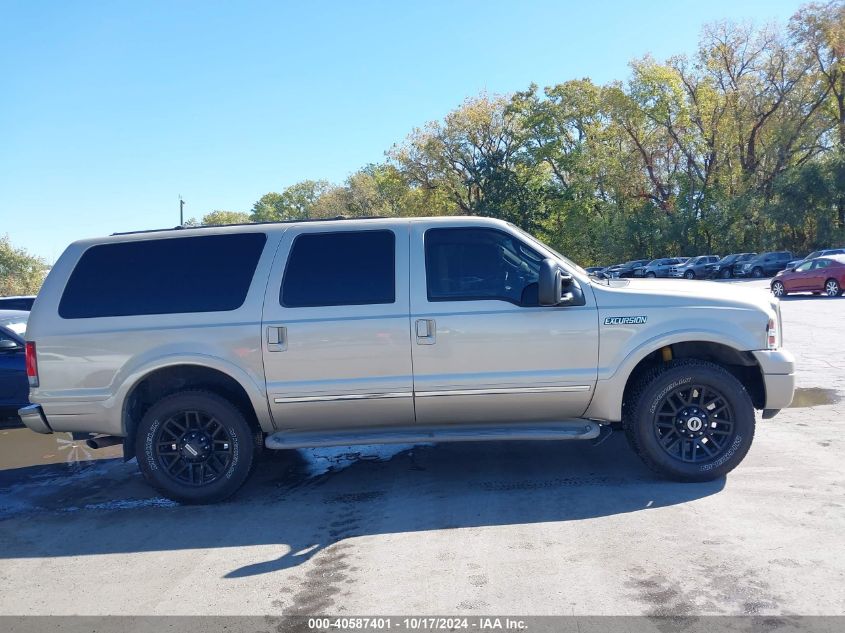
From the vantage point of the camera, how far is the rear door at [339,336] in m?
5.23

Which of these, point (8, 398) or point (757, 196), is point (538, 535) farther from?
point (757, 196)

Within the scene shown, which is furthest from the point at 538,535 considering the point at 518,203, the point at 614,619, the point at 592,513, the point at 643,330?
the point at 518,203

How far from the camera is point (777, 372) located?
17.2 ft

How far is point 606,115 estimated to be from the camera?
5066 cm

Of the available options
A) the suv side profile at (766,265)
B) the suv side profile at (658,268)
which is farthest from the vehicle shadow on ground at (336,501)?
the suv side profile at (658,268)

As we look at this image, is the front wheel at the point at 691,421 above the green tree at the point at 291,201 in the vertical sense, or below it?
below

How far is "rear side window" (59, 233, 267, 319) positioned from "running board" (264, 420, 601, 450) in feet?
3.77

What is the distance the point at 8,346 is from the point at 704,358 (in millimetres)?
8268

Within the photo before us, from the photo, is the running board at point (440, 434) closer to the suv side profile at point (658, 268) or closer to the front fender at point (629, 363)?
the front fender at point (629, 363)

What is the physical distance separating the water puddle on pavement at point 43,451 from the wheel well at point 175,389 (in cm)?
196

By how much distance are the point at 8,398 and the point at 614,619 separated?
8209 mm

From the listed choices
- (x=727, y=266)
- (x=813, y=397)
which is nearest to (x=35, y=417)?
(x=813, y=397)

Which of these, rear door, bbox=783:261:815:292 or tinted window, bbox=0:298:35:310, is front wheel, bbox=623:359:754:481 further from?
rear door, bbox=783:261:815:292

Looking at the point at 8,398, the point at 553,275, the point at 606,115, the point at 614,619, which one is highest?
the point at 606,115
